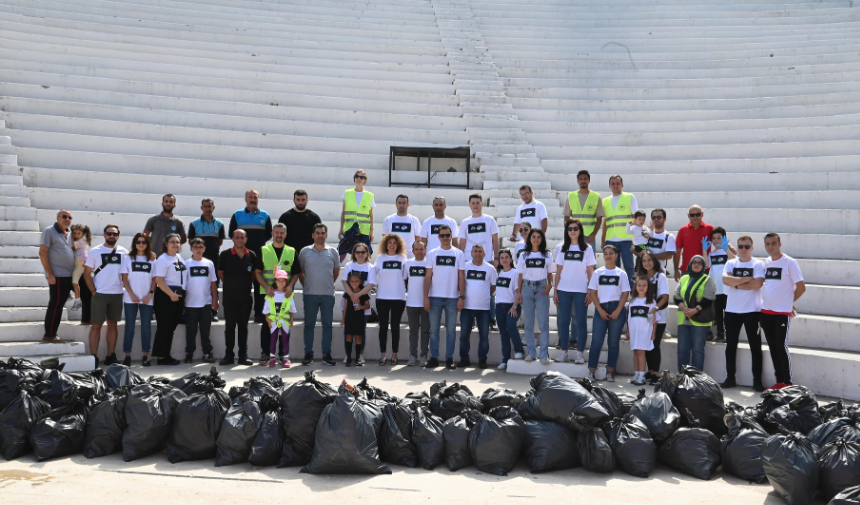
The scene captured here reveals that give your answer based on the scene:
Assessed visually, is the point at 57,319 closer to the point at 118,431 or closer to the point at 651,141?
the point at 118,431

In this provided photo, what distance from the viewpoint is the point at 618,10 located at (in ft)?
59.8

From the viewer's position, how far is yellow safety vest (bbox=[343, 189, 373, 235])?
8727 mm

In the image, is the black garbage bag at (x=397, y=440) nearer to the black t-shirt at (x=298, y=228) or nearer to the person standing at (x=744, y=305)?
the person standing at (x=744, y=305)

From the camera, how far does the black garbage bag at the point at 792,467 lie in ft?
13.0

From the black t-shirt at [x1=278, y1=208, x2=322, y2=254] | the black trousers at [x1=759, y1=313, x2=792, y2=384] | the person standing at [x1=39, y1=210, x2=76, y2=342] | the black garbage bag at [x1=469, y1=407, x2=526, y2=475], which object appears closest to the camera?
the black garbage bag at [x1=469, y1=407, x2=526, y2=475]

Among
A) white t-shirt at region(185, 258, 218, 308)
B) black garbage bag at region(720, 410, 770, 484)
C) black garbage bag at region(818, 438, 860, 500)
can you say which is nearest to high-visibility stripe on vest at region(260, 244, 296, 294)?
white t-shirt at region(185, 258, 218, 308)

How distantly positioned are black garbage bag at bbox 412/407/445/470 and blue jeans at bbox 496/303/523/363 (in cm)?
314

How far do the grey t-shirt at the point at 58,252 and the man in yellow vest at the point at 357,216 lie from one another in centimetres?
301

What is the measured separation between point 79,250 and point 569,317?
554cm

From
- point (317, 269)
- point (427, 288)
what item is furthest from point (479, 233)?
point (317, 269)

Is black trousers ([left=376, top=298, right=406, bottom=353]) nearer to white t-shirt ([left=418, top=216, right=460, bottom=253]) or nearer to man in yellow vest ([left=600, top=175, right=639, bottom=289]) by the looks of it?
white t-shirt ([left=418, top=216, right=460, bottom=253])

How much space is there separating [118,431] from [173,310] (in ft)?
10.4

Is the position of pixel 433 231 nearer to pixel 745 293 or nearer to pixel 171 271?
pixel 171 271

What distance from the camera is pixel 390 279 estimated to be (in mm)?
7922
